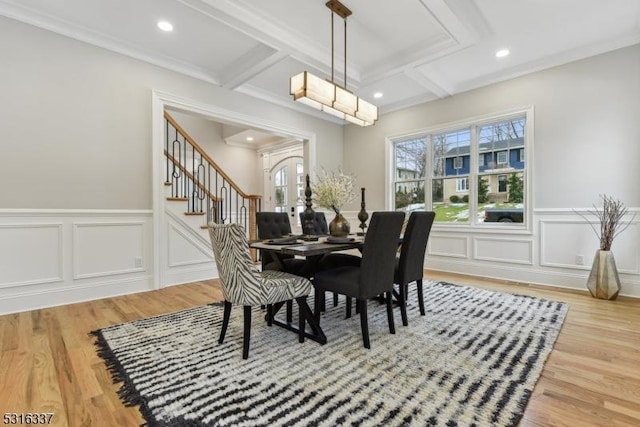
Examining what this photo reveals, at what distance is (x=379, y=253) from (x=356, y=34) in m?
2.54

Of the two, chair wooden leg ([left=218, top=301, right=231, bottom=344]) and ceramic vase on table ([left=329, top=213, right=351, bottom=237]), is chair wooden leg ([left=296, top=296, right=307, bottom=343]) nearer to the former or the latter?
chair wooden leg ([left=218, top=301, right=231, bottom=344])

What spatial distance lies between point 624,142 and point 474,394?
11.8ft

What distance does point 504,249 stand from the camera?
A: 4.20 m

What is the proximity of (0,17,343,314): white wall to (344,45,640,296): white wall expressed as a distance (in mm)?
4203

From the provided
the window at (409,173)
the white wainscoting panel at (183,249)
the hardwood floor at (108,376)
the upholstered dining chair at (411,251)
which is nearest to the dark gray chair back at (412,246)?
the upholstered dining chair at (411,251)

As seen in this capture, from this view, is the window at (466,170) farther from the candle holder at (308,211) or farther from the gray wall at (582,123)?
the candle holder at (308,211)

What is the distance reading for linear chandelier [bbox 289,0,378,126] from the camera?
2.62 meters

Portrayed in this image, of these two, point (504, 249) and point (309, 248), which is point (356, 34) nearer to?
point (309, 248)

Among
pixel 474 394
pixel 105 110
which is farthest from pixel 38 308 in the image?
pixel 474 394

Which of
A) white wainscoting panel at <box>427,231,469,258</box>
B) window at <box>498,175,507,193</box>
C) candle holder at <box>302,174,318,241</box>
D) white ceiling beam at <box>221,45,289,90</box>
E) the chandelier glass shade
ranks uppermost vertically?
white ceiling beam at <box>221,45,289,90</box>

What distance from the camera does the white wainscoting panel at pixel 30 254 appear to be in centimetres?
279

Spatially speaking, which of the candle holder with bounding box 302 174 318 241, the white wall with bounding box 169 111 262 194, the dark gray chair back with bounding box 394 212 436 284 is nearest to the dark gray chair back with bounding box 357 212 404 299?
the dark gray chair back with bounding box 394 212 436 284

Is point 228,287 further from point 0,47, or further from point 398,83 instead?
point 398,83

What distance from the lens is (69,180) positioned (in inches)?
122
